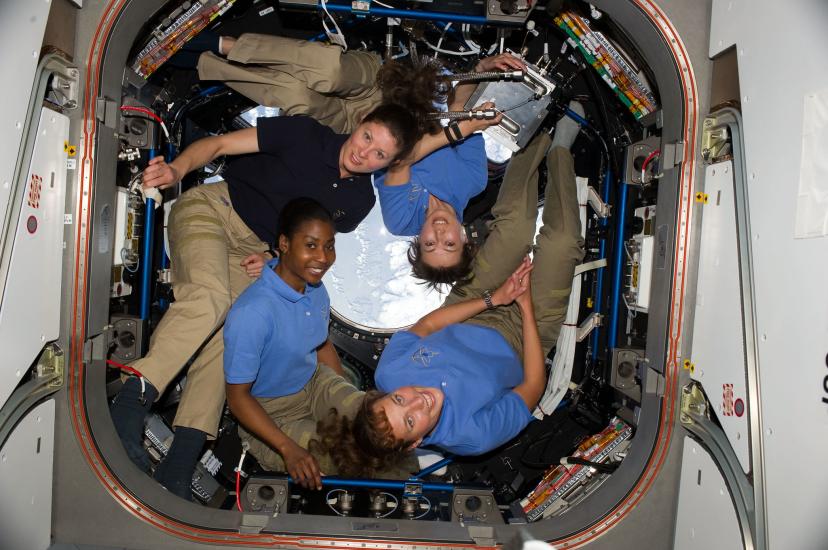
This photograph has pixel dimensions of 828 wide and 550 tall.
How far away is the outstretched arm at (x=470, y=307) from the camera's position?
3.55 meters

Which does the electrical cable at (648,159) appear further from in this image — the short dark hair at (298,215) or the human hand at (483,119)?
the short dark hair at (298,215)

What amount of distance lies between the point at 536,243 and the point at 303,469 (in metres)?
1.84

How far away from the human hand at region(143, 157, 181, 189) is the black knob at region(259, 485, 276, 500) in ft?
5.08

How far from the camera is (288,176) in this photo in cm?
335

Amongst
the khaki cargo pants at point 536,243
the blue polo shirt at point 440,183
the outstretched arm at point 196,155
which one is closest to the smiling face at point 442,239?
the blue polo shirt at point 440,183

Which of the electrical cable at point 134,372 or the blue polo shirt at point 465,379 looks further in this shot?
the blue polo shirt at point 465,379

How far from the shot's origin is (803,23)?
85.2 inches

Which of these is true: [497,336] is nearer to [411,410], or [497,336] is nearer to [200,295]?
[411,410]

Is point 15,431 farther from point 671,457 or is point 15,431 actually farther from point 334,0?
point 671,457

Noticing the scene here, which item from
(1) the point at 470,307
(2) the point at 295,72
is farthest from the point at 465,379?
(2) the point at 295,72

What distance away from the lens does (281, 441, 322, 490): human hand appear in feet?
9.99

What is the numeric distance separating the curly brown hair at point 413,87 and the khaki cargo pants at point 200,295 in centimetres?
111

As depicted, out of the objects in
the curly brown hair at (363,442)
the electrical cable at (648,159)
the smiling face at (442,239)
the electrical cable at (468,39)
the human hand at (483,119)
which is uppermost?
the electrical cable at (468,39)

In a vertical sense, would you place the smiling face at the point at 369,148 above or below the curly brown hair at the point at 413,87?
below
